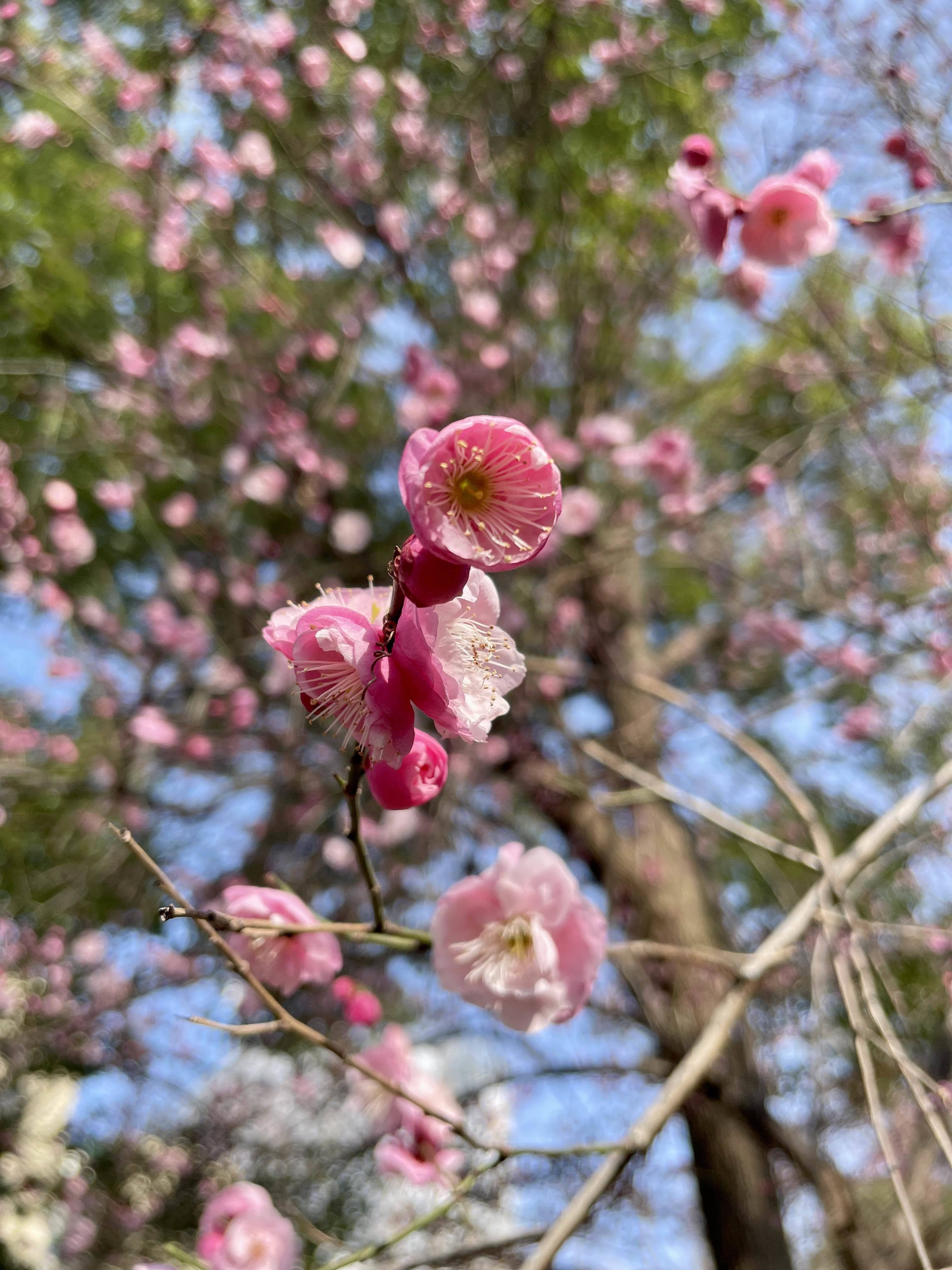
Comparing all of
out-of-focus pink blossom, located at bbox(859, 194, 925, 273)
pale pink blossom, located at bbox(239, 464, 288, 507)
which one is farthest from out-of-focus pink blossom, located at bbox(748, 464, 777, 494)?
pale pink blossom, located at bbox(239, 464, 288, 507)

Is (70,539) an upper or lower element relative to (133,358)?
lower

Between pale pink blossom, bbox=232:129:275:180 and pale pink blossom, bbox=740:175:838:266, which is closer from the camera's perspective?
pale pink blossom, bbox=740:175:838:266

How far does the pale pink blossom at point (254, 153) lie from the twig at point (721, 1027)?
356cm

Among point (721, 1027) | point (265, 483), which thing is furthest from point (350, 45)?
point (721, 1027)

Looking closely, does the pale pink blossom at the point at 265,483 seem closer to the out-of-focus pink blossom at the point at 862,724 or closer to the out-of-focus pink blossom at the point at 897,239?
the out-of-focus pink blossom at the point at 897,239

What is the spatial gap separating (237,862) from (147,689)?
37.6 inches

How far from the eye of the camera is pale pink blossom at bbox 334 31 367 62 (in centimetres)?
299

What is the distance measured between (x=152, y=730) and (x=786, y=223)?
9.64 feet

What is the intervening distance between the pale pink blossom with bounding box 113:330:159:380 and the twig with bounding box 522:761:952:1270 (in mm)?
3707

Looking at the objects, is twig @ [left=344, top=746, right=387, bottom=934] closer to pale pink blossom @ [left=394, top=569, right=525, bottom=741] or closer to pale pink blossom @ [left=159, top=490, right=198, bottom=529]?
pale pink blossom @ [left=394, top=569, right=525, bottom=741]

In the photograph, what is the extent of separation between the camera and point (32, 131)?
3188 millimetres

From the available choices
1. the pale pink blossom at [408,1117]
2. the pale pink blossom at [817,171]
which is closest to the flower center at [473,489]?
the pale pink blossom at [408,1117]

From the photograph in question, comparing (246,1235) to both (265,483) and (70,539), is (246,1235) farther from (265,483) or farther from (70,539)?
(265,483)

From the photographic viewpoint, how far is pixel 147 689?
3748mm
